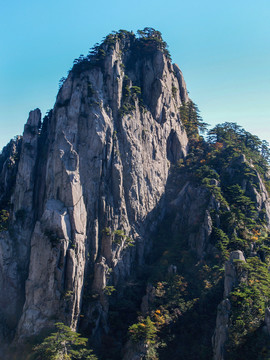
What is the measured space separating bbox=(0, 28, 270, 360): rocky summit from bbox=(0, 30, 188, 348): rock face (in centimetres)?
15

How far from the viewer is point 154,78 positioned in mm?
59500

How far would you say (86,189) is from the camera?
1768 inches

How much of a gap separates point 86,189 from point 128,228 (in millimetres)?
8157

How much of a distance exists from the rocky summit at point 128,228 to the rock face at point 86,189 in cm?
15

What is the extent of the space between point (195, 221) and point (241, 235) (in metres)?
6.20

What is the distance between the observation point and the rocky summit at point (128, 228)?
116 feet

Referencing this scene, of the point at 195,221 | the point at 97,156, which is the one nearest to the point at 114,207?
the point at 97,156

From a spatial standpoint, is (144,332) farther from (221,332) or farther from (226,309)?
(226,309)

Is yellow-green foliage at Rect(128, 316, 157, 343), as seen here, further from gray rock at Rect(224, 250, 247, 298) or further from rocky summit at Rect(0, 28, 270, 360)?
gray rock at Rect(224, 250, 247, 298)

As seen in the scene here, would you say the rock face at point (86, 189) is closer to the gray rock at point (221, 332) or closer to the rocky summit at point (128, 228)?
the rocky summit at point (128, 228)

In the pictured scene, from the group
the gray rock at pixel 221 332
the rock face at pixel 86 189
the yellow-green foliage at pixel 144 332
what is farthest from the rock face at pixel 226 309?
the rock face at pixel 86 189

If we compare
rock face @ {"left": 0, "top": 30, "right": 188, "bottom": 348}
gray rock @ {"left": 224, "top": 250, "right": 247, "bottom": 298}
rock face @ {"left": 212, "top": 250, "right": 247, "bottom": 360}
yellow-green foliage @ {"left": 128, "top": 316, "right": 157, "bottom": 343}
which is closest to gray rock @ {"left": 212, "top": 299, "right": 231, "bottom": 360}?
rock face @ {"left": 212, "top": 250, "right": 247, "bottom": 360}

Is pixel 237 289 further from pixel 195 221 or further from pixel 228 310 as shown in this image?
pixel 195 221

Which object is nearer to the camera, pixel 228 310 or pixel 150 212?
pixel 228 310
